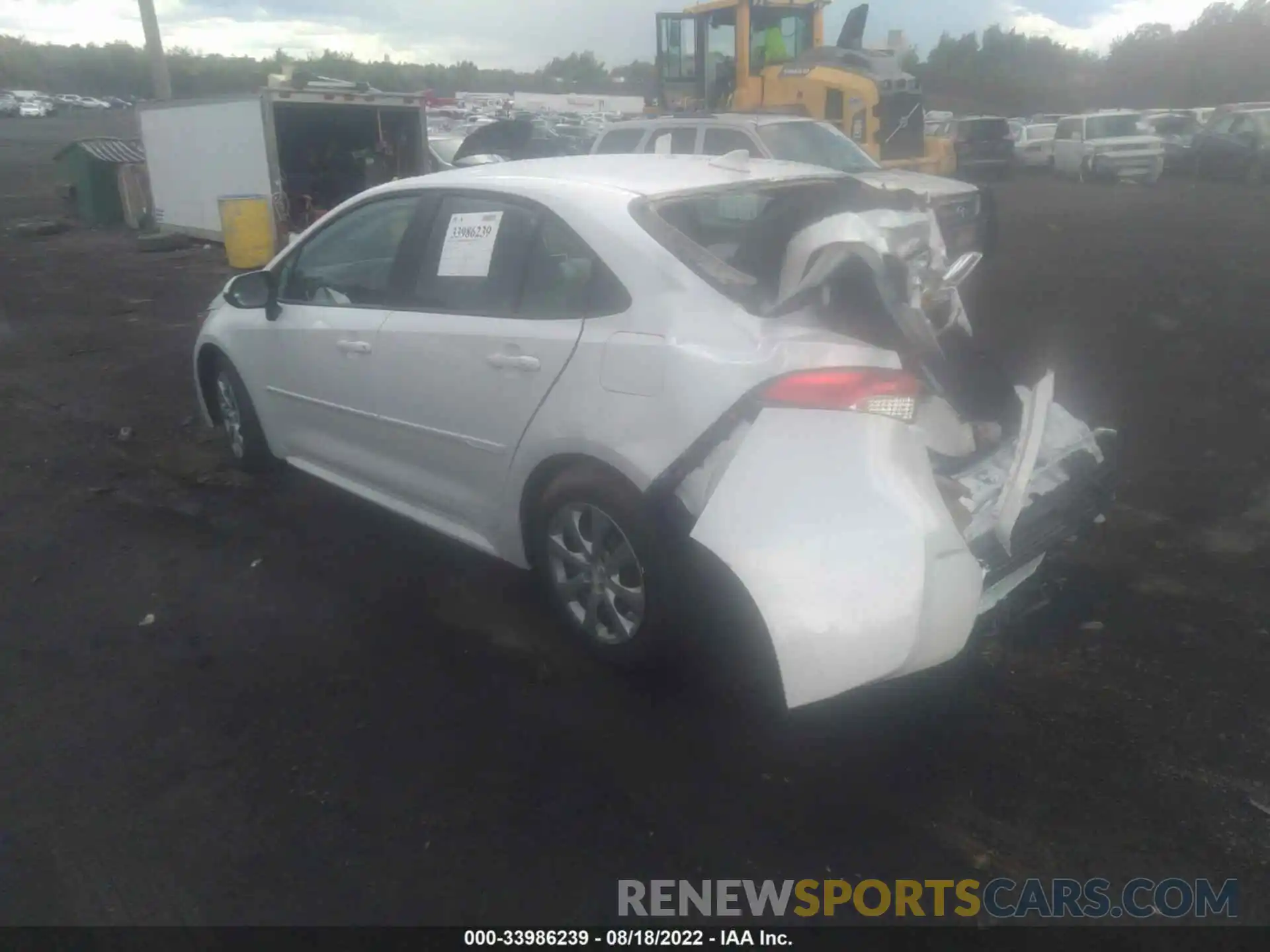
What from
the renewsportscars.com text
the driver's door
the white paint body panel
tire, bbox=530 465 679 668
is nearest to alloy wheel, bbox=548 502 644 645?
tire, bbox=530 465 679 668

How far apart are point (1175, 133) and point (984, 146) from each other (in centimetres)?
560

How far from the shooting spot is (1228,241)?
13.1 metres

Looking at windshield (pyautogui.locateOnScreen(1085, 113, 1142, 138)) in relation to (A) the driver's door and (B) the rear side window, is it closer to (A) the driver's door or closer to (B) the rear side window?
(B) the rear side window

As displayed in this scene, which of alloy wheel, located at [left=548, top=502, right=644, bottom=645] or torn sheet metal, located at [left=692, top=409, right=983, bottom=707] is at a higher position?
torn sheet metal, located at [left=692, top=409, right=983, bottom=707]

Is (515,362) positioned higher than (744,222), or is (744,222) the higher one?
(744,222)

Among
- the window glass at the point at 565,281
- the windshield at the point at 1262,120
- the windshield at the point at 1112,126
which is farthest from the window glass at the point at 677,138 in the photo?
the windshield at the point at 1112,126

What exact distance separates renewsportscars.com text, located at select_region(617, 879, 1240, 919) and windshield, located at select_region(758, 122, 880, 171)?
8711mm

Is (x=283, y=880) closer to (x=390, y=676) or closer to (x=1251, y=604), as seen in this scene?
(x=390, y=676)

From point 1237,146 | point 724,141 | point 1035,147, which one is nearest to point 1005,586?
point 724,141

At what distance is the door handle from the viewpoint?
3.45 metres

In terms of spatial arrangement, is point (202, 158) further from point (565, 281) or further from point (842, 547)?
point (842, 547)

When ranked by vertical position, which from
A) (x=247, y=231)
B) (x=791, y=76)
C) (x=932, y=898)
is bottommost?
(x=932, y=898)

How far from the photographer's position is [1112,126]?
23.2 m

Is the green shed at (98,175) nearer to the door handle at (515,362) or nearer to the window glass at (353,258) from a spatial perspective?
the window glass at (353,258)
